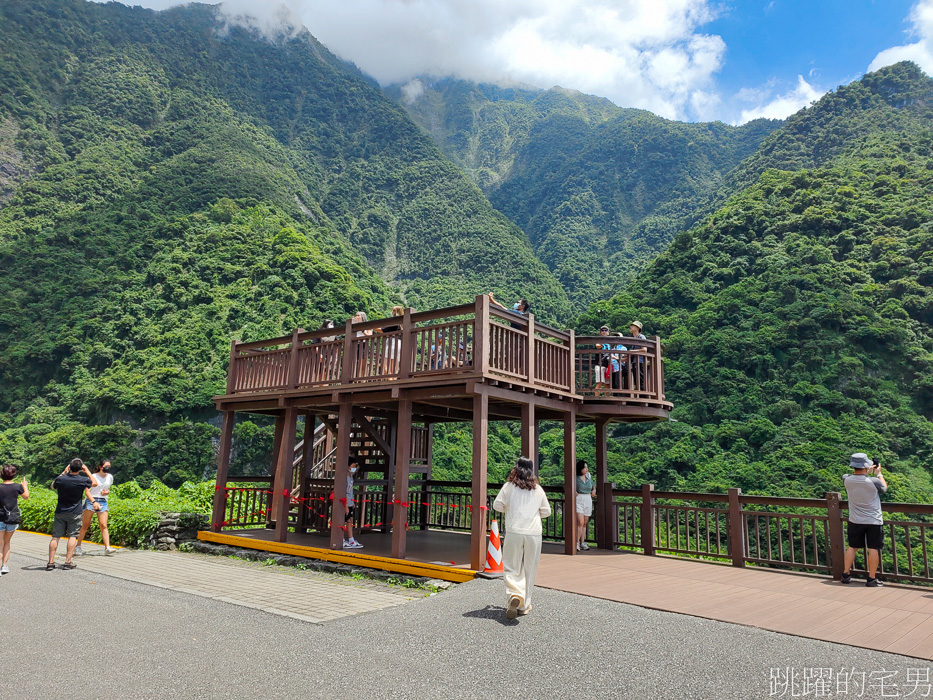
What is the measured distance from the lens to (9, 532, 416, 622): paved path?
7.32 m

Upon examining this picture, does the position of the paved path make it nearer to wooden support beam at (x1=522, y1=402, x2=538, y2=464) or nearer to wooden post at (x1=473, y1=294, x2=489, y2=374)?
wooden support beam at (x1=522, y1=402, x2=538, y2=464)

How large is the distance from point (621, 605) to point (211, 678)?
433 centimetres

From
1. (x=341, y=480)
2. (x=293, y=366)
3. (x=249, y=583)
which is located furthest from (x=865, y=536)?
(x=293, y=366)

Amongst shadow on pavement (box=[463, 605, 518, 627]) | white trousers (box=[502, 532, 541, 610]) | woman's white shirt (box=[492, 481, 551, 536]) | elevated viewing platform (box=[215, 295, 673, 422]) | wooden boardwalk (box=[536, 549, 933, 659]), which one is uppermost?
elevated viewing platform (box=[215, 295, 673, 422])

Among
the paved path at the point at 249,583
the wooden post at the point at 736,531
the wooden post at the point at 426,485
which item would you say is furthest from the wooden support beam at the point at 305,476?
Answer: the wooden post at the point at 736,531

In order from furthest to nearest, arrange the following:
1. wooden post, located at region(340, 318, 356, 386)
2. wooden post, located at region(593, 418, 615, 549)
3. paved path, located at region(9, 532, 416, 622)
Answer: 1. wooden post, located at region(593, 418, 615, 549)
2. wooden post, located at region(340, 318, 356, 386)
3. paved path, located at region(9, 532, 416, 622)

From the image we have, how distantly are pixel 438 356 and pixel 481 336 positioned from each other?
93 cm

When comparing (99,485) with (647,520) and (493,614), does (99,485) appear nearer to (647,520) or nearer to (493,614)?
(493,614)

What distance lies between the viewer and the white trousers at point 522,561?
6.43 m

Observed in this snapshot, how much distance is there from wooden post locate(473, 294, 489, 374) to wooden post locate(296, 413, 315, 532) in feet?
18.7

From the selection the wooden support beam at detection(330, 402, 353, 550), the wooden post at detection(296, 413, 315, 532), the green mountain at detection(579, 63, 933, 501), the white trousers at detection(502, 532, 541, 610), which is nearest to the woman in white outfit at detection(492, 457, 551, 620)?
the white trousers at detection(502, 532, 541, 610)

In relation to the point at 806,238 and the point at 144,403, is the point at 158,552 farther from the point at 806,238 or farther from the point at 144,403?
the point at 806,238

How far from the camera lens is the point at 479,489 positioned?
348 inches

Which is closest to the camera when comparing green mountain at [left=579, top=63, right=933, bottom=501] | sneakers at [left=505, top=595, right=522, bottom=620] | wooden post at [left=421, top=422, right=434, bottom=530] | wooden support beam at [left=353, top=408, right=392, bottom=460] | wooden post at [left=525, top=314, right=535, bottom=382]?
sneakers at [left=505, top=595, right=522, bottom=620]
